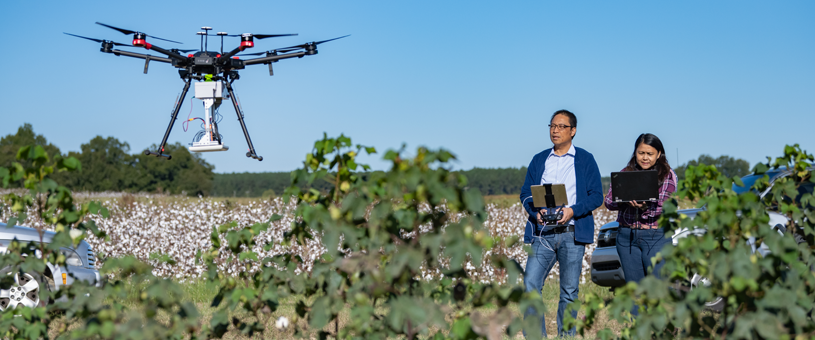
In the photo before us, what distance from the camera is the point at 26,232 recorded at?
18.8 ft

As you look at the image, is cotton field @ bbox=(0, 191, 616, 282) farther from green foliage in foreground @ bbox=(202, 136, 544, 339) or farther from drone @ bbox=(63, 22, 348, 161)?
green foliage in foreground @ bbox=(202, 136, 544, 339)

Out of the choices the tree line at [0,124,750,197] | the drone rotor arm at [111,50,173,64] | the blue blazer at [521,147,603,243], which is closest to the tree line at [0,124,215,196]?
the tree line at [0,124,750,197]

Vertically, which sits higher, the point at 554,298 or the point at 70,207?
the point at 70,207

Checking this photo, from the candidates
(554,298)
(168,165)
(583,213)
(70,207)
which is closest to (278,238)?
(554,298)

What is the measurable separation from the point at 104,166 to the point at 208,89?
2717 inches

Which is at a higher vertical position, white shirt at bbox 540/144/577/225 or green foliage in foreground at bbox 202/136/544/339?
white shirt at bbox 540/144/577/225

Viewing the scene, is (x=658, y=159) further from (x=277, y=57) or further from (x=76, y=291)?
(x=277, y=57)

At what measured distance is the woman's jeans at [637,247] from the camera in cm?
461

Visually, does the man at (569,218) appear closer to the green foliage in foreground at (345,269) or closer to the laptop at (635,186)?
the laptop at (635,186)

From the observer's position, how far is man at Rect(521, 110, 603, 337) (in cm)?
467

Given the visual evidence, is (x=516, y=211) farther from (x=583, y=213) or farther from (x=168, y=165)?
(x=168, y=165)

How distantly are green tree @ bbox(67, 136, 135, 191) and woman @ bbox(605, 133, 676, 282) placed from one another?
68121 millimetres

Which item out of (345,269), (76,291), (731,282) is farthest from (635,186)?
(76,291)

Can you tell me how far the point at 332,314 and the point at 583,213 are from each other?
2.80m
